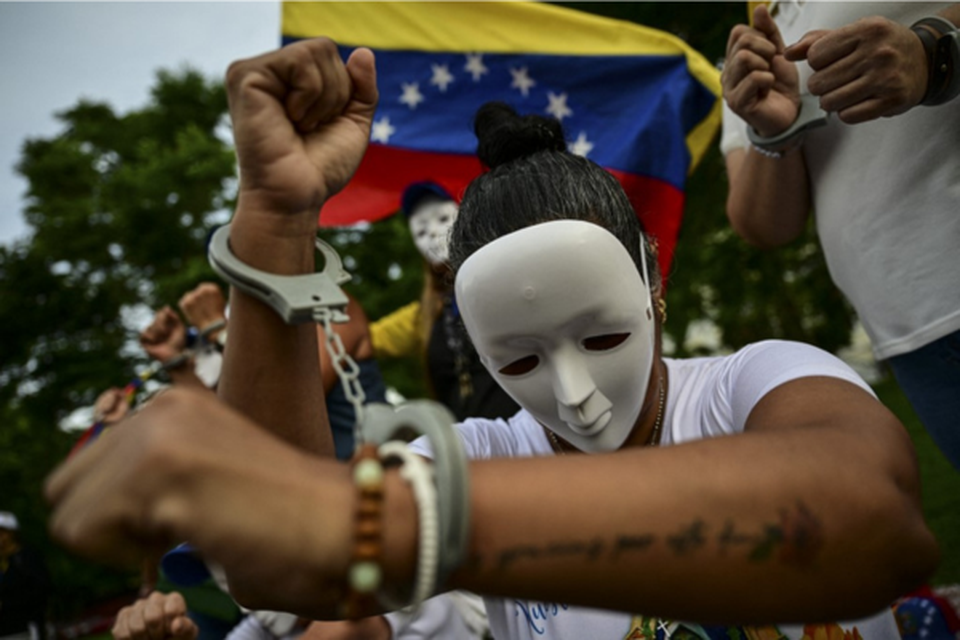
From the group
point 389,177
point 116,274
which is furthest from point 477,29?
point 116,274

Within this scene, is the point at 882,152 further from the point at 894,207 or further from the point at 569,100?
the point at 569,100

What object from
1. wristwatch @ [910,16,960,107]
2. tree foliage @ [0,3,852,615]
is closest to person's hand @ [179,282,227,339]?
wristwatch @ [910,16,960,107]

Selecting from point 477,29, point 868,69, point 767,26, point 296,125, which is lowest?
point 296,125

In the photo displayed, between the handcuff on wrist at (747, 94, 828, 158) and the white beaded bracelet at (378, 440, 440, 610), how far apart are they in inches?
57.2

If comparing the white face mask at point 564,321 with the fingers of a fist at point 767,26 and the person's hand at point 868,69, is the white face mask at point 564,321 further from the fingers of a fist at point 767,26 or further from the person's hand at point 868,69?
the fingers of a fist at point 767,26

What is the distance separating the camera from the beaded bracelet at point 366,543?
2.22 ft

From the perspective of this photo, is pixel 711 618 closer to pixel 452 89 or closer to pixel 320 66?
pixel 320 66

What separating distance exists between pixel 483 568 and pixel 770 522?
278 mm

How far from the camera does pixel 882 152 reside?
177 cm

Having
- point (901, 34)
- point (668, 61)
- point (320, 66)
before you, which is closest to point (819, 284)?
point (668, 61)

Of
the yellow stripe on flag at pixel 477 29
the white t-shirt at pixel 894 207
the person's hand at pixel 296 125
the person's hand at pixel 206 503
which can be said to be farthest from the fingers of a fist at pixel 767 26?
the yellow stripe on flag at pixel 477 29

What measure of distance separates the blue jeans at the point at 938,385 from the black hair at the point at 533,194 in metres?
0.63

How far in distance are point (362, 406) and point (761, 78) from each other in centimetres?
131

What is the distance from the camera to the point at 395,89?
418 centimetres
